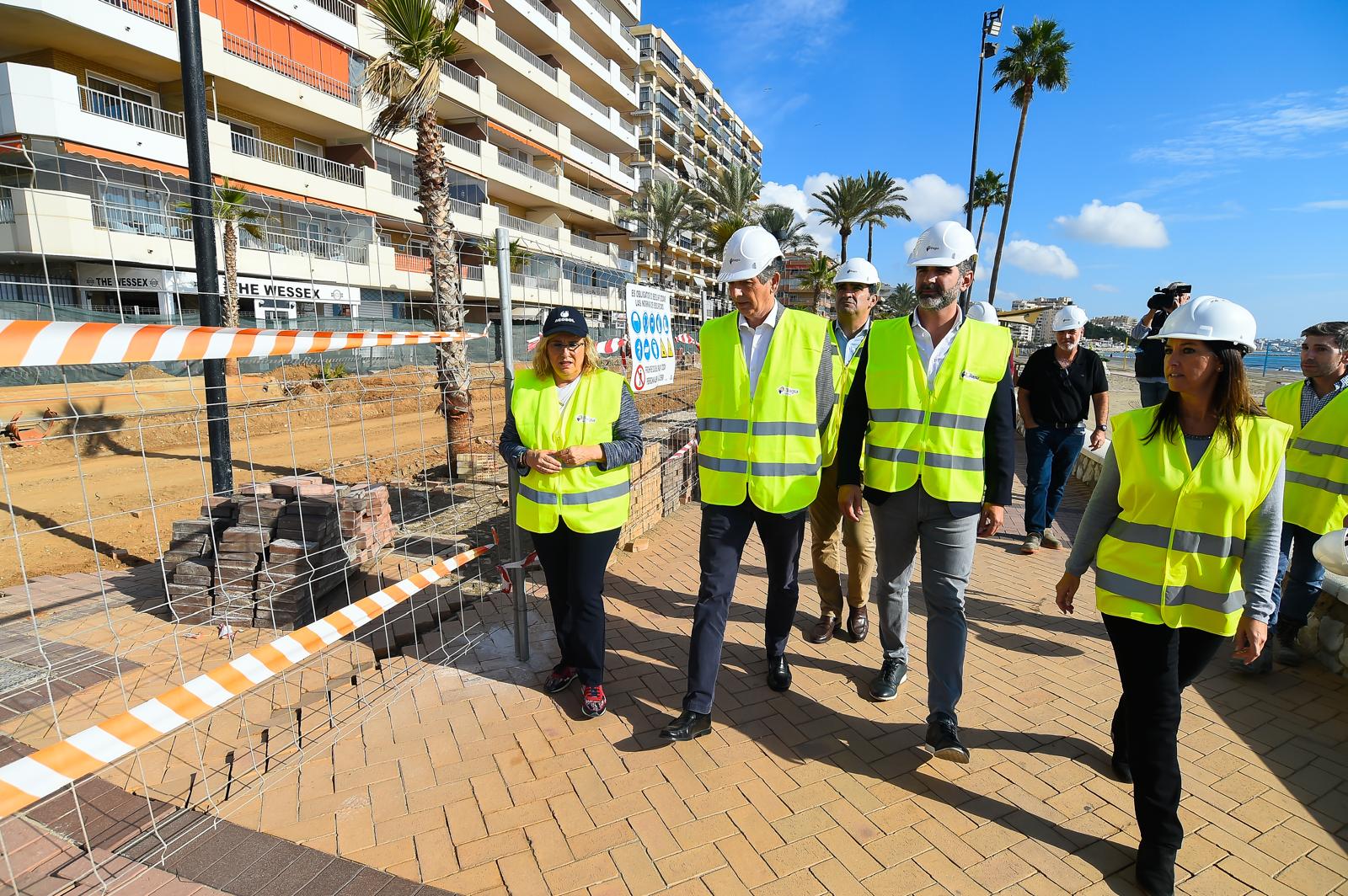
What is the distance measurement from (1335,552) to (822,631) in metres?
2.56

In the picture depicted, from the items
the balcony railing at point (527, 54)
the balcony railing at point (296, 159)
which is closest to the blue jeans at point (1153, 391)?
the balcony railing at point (296, 159)

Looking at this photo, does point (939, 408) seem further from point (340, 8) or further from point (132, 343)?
point (340, 8)

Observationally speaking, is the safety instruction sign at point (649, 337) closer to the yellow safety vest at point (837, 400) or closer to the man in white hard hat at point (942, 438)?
the yellow safety vest at point (837, 400)

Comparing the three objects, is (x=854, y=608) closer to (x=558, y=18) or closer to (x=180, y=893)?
(x=180, y=893)

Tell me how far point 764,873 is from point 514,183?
108 ft

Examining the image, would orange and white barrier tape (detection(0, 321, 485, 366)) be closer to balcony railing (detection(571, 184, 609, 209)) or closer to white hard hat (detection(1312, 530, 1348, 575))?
white hard hat (detection(1312, 530, 1348, 575))

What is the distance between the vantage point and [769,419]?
295 cm

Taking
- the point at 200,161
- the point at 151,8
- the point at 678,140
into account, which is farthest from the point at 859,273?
the point at 678,140

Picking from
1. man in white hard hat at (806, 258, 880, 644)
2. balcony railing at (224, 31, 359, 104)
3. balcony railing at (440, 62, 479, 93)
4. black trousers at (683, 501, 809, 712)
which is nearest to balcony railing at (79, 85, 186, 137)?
balcony railing at (224, 31, 359, 104)

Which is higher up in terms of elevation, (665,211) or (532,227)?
(665,211)

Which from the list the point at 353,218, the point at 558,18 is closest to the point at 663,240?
the point at 558,18

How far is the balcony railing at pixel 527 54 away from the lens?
1181 inches

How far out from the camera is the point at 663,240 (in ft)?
140

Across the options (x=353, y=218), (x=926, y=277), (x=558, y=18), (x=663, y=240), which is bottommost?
(x=926, y=277)
